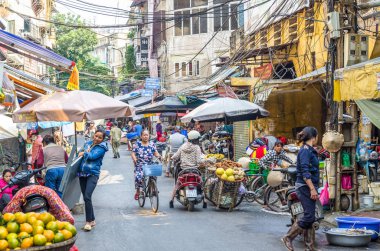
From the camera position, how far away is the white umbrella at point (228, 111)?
60.1ft

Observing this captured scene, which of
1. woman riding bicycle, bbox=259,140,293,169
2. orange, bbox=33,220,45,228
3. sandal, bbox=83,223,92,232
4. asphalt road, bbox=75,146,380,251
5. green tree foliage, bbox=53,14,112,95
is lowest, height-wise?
asphalt road, bbox=75,146,380,251

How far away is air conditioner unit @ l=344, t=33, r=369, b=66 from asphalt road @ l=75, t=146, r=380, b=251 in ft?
11.5

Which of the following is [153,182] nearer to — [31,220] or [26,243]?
[31,220]

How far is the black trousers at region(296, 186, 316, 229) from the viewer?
895cm

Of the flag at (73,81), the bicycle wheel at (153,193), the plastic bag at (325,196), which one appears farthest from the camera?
the bicycle wheel at (153,193)

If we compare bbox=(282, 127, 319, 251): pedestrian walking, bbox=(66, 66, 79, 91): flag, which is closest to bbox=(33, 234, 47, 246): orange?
bbox=(282, 127, 319, 251): pedestrian walking

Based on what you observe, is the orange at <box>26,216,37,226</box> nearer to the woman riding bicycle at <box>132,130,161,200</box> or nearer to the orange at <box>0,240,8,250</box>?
the orange at <box>0,240,8,250</box>

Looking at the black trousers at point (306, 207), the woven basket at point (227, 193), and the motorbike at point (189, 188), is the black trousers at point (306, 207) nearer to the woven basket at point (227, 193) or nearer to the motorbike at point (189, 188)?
the woven basket at point (227, 193)

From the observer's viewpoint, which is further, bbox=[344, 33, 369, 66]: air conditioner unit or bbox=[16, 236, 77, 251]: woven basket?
bbox=[344, 33, 369, 66]: air conditioner unit

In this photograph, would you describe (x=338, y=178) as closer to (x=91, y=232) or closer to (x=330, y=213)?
(x=330, y=213)

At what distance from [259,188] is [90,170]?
15.8 feet

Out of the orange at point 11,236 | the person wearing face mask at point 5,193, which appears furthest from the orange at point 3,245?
the person wearing face mask at point 5,193

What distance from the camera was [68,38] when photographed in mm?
60875

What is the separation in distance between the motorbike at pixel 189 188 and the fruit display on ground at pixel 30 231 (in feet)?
22.2
